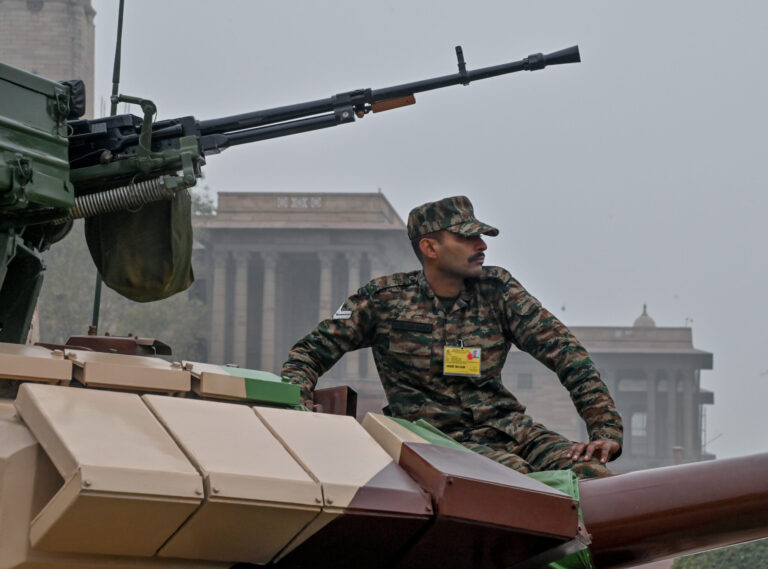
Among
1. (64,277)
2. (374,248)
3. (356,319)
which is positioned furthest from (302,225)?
(356,319)

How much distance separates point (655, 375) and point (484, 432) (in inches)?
2868

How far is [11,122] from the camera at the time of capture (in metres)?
3.87

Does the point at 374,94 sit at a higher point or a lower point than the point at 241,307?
lower

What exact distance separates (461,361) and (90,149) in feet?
4.46

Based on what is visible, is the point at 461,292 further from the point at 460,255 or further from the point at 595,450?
the point at 595,450

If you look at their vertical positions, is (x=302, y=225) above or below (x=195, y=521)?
above

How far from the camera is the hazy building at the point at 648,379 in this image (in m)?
71.8

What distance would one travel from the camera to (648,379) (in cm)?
7625

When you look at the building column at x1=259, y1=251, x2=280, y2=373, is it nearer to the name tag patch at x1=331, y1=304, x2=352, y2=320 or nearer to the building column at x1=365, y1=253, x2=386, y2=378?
the building column at x1=365, y1=253, x2=386, y2=378

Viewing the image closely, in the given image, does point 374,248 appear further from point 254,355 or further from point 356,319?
point 356,319

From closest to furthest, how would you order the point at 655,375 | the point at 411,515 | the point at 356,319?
1. the point at 411,515
2. the point at 356,319
3. the point at 655,375

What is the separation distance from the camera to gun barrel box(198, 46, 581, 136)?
541 cm

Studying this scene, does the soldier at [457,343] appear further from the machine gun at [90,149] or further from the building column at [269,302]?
the building column at [269,302]

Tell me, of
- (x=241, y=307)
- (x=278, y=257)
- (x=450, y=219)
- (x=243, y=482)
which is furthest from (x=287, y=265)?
(x=243, y=482)
